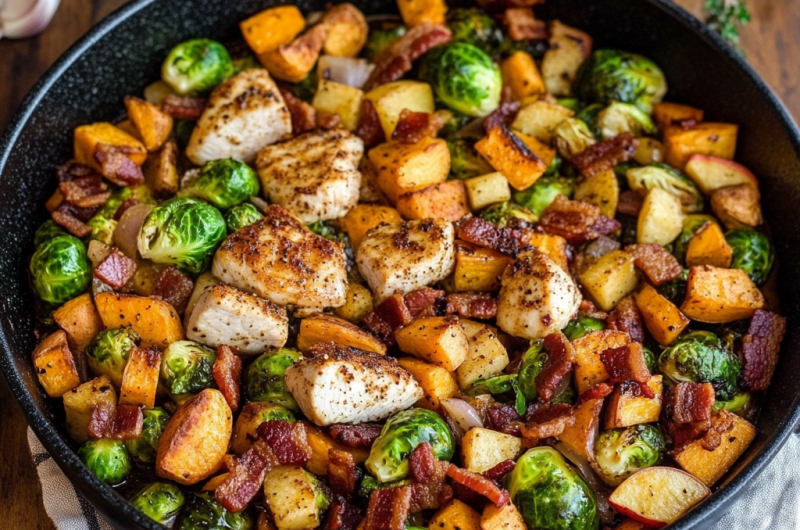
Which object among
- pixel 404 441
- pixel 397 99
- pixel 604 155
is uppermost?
pixel 397 99

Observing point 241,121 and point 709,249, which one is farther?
point 241,121

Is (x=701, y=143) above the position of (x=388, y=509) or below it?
above

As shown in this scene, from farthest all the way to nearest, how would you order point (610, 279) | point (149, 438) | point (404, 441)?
point (610, 279) < point (149, 438) < point (404, 441)

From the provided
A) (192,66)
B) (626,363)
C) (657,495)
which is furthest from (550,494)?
(192,66)

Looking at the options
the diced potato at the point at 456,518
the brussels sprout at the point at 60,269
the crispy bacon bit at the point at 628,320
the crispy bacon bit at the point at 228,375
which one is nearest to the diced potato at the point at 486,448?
the diced potato at the point at 456,518

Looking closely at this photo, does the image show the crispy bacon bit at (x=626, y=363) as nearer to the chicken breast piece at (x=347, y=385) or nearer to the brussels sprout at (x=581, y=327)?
the brussels sprout at (x=581, y=327)

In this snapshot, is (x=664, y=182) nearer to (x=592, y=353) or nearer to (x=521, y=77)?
(x=521, y=77)

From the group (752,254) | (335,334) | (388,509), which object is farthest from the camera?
(752,254)

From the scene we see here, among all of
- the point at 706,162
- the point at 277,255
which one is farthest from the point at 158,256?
the point at 706,162
